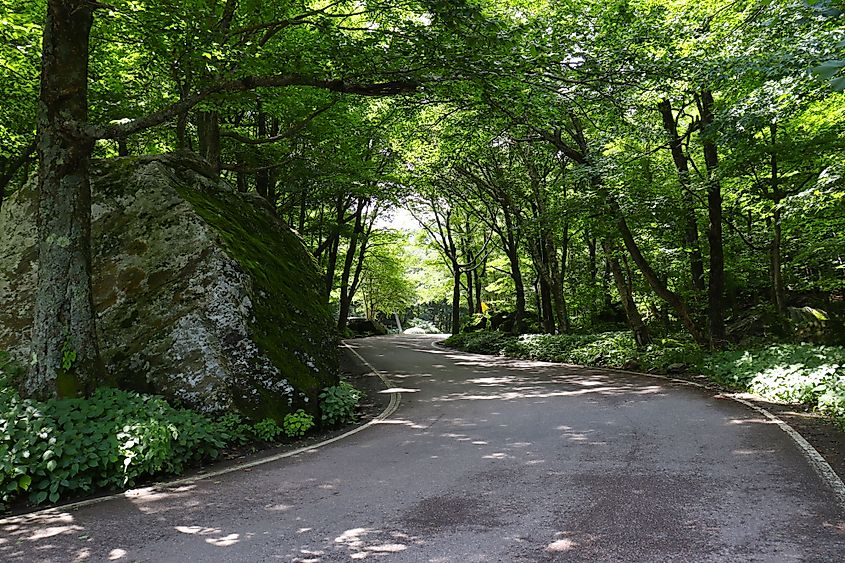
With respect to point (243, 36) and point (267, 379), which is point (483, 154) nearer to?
point (243, 36)

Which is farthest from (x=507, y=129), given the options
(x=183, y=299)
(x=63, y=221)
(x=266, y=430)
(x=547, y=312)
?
(x=547, y=312)

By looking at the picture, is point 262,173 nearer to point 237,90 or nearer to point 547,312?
point 237,90

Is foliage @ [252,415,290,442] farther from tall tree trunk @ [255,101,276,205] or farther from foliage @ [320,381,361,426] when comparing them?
tall tree trunk @ [255,101,276,205]

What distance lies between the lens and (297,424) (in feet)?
25.3

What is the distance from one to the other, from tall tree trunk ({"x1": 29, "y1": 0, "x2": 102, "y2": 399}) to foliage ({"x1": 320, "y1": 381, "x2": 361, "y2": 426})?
3111 millimetres

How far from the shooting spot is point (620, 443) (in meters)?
6.86

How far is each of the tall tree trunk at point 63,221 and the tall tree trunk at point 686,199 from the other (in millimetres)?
12020

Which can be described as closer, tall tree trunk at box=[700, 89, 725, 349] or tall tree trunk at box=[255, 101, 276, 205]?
tall tree trunk at box=[700, 89, 725, 349]

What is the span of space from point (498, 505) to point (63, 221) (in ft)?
19.6

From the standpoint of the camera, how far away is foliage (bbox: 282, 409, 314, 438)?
25.0ft

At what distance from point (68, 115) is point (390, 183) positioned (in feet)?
58.9

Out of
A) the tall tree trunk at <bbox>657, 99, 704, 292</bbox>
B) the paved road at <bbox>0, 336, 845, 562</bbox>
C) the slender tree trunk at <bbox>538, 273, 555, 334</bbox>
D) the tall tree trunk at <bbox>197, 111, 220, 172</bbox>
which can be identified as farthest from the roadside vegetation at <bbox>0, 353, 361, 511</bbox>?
the slender tree trunk at <bbox>538, 273, 555, 334</bbox>

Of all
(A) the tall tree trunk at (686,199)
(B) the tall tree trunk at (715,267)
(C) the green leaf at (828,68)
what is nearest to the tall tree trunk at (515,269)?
(A) the tall tree trunk at (686,199)

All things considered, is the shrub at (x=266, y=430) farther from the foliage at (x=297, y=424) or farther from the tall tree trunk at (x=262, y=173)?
the tall tree trunk at (x=262, y=173)
